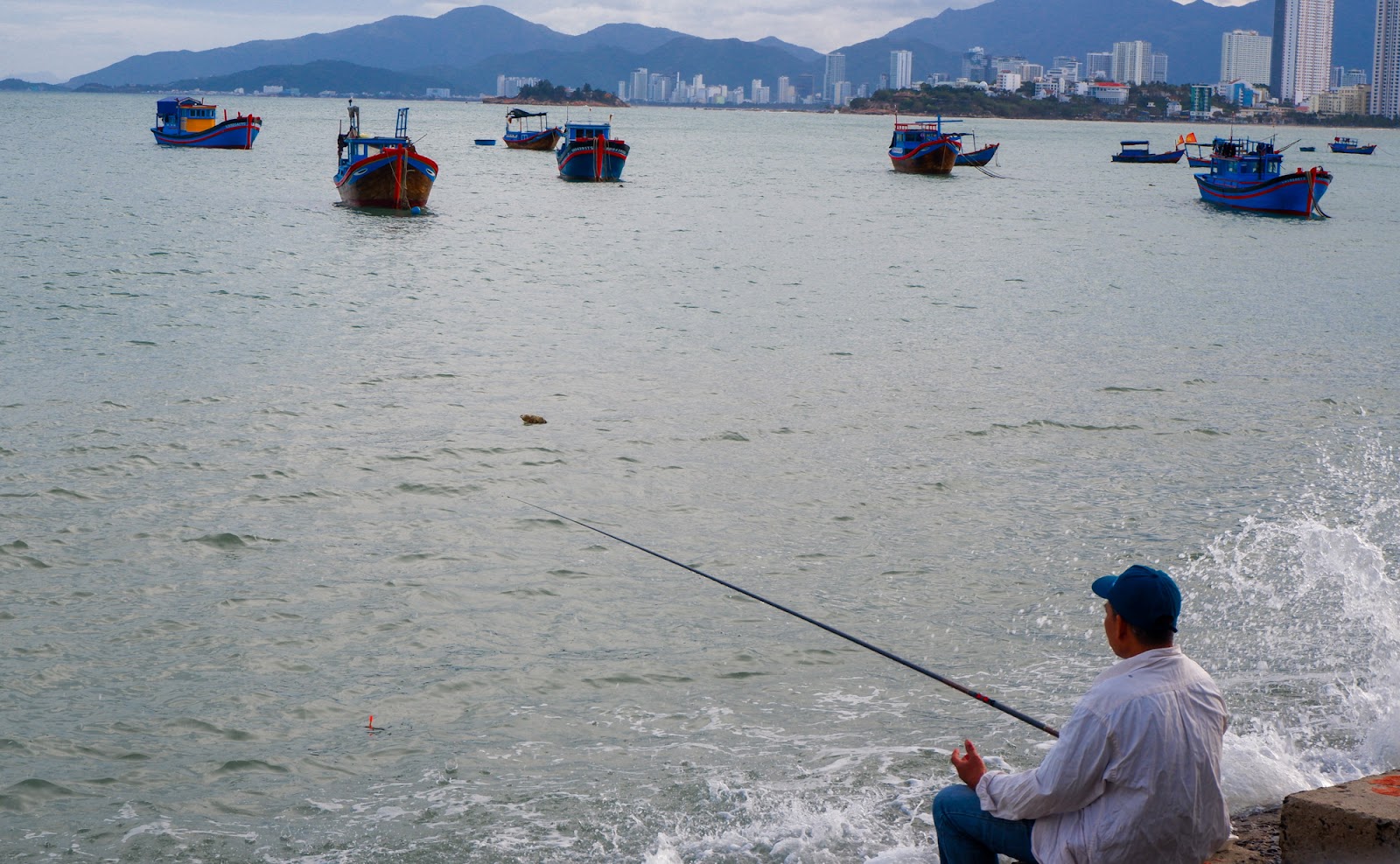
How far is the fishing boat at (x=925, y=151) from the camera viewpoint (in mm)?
67875

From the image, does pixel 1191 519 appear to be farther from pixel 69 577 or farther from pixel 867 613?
pixel 69 577

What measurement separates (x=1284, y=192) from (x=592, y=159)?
92.1ft

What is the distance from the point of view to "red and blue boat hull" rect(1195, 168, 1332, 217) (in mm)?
42094

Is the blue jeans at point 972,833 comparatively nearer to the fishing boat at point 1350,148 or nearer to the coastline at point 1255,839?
the coastline at point 1255,839

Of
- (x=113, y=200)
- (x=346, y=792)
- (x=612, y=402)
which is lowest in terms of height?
(x=346, y=792)

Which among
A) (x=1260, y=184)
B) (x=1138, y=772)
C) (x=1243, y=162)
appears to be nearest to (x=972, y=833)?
(x=1138, y=772)

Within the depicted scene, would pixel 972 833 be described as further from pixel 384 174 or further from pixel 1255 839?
pixel 384 174

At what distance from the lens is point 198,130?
74250 mm

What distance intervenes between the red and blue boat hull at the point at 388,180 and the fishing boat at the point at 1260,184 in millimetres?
27363

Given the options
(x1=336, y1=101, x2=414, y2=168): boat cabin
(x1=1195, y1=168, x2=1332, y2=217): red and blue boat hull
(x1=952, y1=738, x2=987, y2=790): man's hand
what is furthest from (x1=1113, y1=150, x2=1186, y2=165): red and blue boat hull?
(x1=952, y1=738, x2=987, y2=790): man's hand

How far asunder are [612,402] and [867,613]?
616 centimetres

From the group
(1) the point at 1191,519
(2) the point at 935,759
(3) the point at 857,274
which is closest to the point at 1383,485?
(1) the point at 1191,519

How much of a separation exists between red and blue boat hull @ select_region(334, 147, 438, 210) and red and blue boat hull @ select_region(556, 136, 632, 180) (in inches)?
689

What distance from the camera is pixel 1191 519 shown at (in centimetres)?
964
